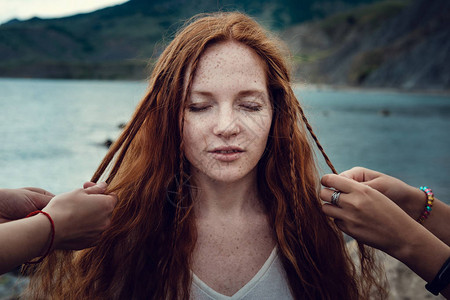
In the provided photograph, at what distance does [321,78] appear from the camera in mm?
97125

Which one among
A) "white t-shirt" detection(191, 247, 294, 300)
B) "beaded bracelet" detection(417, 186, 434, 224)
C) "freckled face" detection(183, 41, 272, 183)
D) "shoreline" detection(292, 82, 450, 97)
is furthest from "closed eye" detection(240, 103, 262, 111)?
"shoreline" detection(292, 82, 450, 97)

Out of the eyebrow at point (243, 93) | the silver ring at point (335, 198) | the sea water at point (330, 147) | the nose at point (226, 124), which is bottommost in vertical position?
the sea water at point (330, 147)

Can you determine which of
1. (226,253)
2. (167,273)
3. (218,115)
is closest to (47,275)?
(167,273)

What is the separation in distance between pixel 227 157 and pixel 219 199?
381 millimetres

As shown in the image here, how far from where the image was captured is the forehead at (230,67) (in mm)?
2176

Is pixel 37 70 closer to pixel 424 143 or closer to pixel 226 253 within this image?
pixel 424 143

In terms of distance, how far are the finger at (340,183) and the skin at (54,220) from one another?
3.68 feet

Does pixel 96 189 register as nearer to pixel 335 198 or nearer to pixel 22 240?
pixel 22 240

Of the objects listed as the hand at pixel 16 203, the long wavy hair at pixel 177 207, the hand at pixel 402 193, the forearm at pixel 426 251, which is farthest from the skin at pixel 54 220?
the forearm at pixel 426 251

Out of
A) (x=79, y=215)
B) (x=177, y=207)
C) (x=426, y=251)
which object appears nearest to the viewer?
(x=79, y=215)

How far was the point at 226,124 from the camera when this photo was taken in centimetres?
207

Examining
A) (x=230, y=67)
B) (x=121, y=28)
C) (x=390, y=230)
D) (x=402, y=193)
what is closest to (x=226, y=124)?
(x=230, y=67)

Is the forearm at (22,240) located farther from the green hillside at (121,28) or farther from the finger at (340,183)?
the green hillside at (121,28)

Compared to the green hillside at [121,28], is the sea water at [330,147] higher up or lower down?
lower down
